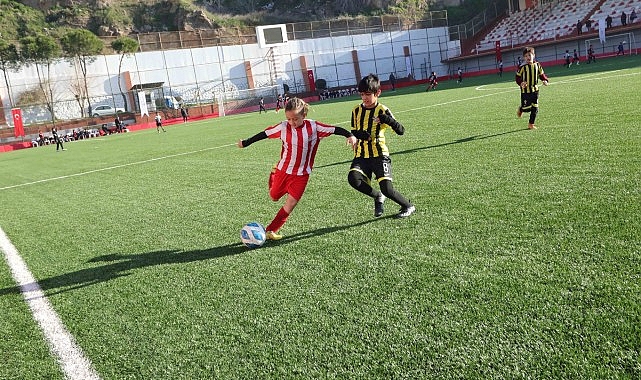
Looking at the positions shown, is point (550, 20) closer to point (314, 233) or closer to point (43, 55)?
point (43, 55)

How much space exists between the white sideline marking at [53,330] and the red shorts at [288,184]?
2414 millimetres

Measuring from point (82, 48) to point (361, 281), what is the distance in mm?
52941

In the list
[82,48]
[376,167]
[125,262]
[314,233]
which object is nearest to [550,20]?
[82,48]

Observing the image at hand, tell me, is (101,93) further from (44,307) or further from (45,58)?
(44,307)

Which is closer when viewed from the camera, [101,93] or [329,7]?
[101,93]

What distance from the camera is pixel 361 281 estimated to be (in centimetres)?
415

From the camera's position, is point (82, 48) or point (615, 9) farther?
point (82, 48)

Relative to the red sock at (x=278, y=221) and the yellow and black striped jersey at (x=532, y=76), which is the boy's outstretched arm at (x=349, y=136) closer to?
the red sock at (x=278, y=221)

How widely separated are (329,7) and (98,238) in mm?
75316

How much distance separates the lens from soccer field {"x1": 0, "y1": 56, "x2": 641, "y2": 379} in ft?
9.86

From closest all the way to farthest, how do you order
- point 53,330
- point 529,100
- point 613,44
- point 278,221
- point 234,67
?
1. point 53,330
2. point 278,221
3. point 529,100
4. point 613,44
5. point 234,67

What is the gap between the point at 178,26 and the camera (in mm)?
71500

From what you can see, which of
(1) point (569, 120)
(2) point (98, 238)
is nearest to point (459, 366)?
(2) point (98, 238)

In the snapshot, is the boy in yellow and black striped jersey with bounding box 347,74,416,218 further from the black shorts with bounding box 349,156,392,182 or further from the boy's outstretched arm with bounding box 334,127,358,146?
the boy's outstretched arm with bounding box 334,127,358,146
